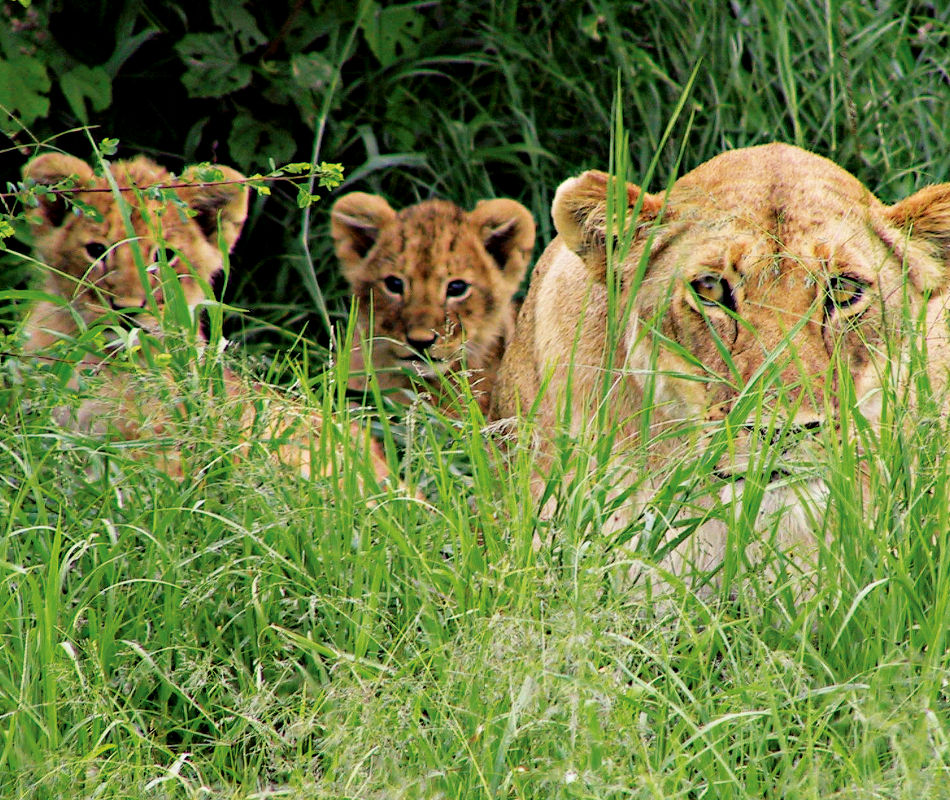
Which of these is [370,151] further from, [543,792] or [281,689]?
[543,792]

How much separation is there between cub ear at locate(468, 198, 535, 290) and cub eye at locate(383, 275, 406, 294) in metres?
0.37

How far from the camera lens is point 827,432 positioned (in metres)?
3.14

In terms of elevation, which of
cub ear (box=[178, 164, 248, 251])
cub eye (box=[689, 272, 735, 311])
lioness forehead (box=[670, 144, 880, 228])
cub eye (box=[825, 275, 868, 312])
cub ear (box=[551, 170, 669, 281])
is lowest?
cub ear (box=[178, 164, 248, 251])

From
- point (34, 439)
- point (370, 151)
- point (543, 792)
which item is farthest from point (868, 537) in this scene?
point (370, 151)

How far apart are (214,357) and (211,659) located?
949 millimetres

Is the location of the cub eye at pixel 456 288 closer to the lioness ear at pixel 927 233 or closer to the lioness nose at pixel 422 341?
the lioness nose at pixel 422 341

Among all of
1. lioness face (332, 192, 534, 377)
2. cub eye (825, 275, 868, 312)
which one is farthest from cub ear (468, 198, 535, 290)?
cub eye (825, 275, 868, 312)

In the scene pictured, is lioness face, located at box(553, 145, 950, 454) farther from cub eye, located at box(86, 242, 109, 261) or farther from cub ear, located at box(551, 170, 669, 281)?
cub eye, located at box(86, 242, 109, 261)

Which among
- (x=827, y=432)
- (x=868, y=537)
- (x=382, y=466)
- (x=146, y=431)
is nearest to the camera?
(x=868, y=537)

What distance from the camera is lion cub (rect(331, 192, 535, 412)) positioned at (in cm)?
Answer: 543

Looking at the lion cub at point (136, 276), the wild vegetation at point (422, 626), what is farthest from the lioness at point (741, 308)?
the lion cub at point (136, 276)

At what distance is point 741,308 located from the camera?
11.3 ft

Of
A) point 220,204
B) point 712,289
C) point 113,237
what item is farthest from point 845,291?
point 113,237

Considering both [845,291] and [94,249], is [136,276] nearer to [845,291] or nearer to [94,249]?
[94,249]
